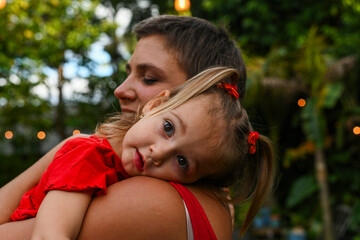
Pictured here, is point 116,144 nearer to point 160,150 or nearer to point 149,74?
point 160,150

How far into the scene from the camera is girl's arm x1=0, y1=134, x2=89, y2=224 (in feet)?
5.39

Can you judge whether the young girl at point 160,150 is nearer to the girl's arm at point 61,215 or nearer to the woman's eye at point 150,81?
the girl's arm at point 61,215

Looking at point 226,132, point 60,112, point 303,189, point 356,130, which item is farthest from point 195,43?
point 60,112

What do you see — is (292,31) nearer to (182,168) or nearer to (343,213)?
(343,213)

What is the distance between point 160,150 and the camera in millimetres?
1577

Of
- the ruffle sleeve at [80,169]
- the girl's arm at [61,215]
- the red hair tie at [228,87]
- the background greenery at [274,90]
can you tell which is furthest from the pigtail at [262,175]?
the background greenery at [274,90]

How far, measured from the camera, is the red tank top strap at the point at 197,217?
142 cm

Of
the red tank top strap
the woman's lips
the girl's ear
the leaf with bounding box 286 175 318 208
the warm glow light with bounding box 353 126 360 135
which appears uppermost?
the girl's ear

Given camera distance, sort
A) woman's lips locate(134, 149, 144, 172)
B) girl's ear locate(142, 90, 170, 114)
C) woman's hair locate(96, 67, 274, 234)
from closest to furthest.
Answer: woman's lips locate(134, 149, 144, 172)
woman's hair locate(96, 67, 274, 234)
girl's ear locate(142, 90, 170, 114)

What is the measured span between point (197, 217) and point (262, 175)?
0.61 m

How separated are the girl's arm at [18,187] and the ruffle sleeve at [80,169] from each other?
0.19 m

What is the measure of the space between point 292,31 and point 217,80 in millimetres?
10628

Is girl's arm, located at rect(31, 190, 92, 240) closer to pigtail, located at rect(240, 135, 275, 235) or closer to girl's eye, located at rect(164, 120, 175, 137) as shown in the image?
girl's eye, located at rect(164, 120, 175, 137)

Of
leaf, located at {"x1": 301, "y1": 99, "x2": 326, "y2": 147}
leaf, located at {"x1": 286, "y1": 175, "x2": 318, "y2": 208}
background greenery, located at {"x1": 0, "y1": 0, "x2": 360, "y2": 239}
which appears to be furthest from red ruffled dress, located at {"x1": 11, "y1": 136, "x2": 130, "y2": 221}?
leaf, located at {"x1": 286, "y1": 175, "x2": 318, "y2": 208}
